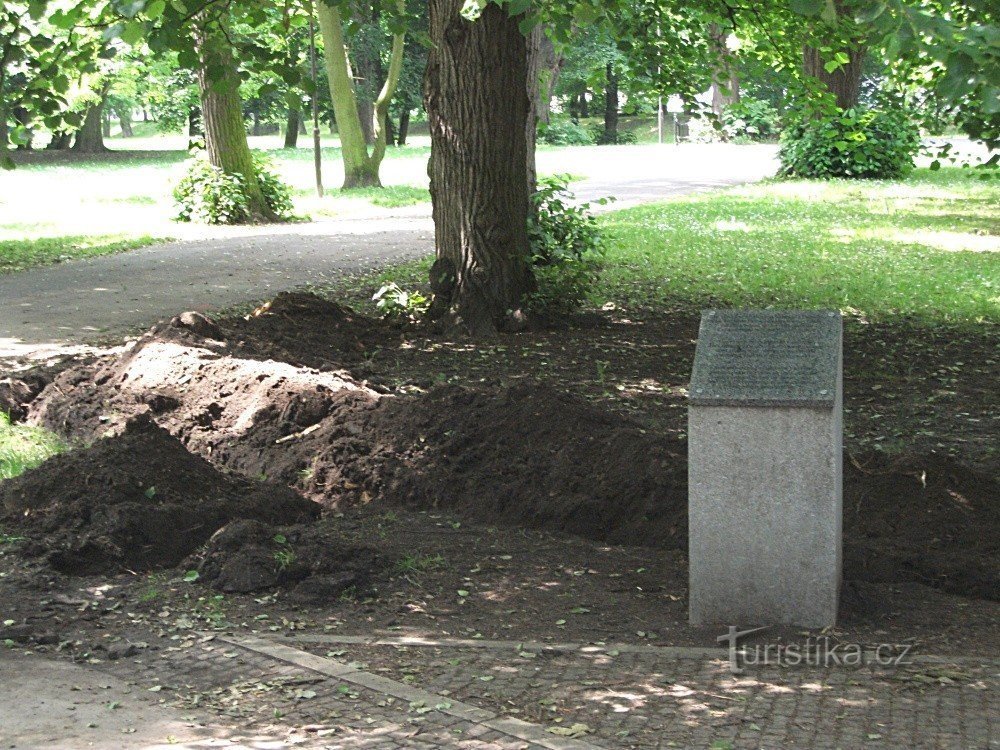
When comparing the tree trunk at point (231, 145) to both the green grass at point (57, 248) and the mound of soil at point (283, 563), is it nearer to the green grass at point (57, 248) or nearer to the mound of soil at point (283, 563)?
the green grass at point (57, 248)

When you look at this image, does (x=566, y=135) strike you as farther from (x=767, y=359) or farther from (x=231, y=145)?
(x=767, y=359)

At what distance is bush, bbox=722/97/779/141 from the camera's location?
54719 mm

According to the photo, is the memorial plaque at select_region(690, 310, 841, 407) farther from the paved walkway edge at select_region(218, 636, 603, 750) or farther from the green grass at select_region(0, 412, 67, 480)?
the green grass at select_region(0, 412, 67, 480)

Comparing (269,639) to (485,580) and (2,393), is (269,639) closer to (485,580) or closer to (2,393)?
(485,580)

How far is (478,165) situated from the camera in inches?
436

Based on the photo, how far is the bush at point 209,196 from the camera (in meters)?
22.1

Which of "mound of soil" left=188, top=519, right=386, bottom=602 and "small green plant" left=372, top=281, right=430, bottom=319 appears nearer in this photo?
"mound of soil" left=188, top=519, right=386, bottom=602

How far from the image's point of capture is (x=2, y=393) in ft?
29.1

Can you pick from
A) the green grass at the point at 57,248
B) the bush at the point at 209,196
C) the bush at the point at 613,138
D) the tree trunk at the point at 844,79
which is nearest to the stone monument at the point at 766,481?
the green grass at the point at 57,248

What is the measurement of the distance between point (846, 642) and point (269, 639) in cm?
228

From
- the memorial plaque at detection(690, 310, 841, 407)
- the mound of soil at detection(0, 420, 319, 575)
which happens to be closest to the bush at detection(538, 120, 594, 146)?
the mound of soil at detection(0, 420, 319, 575)

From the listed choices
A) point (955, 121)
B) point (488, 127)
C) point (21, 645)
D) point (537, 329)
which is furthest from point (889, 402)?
point (21, 645)

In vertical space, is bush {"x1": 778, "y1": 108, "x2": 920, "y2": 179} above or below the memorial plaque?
above

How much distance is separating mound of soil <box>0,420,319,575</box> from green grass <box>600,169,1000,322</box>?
24.5 ft
